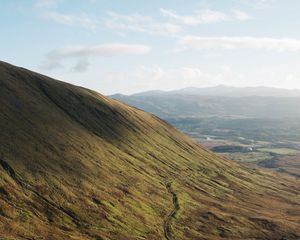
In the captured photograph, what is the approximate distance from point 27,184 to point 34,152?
27.0 metres

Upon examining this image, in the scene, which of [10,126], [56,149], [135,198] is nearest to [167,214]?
[135,198]

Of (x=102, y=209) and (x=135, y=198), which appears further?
(x=135, y=198)

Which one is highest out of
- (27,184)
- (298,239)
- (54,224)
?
(27,184)

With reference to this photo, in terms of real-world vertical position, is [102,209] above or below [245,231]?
above

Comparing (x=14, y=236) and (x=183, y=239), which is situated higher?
(x=14, y=236)

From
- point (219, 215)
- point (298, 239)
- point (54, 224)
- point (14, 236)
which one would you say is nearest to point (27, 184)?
point (54, 224)

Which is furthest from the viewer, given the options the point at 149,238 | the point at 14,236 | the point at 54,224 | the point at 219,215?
the point at 219,215

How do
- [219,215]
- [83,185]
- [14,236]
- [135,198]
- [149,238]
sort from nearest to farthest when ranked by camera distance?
[14,236] < [149,238] < [83,185] < [135,198] < [219,215]

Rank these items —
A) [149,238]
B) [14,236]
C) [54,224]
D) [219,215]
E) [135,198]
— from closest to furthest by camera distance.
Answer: [14,236], [54,224], [149,238], [135,198], [219,215]

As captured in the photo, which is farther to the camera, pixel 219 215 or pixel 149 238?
pixel 219 215

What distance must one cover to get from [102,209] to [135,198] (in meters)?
26.1

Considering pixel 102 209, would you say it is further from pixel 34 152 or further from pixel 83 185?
pixel 34 152

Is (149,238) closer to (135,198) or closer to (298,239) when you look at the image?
(135,198)

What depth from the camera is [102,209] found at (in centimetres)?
15788
